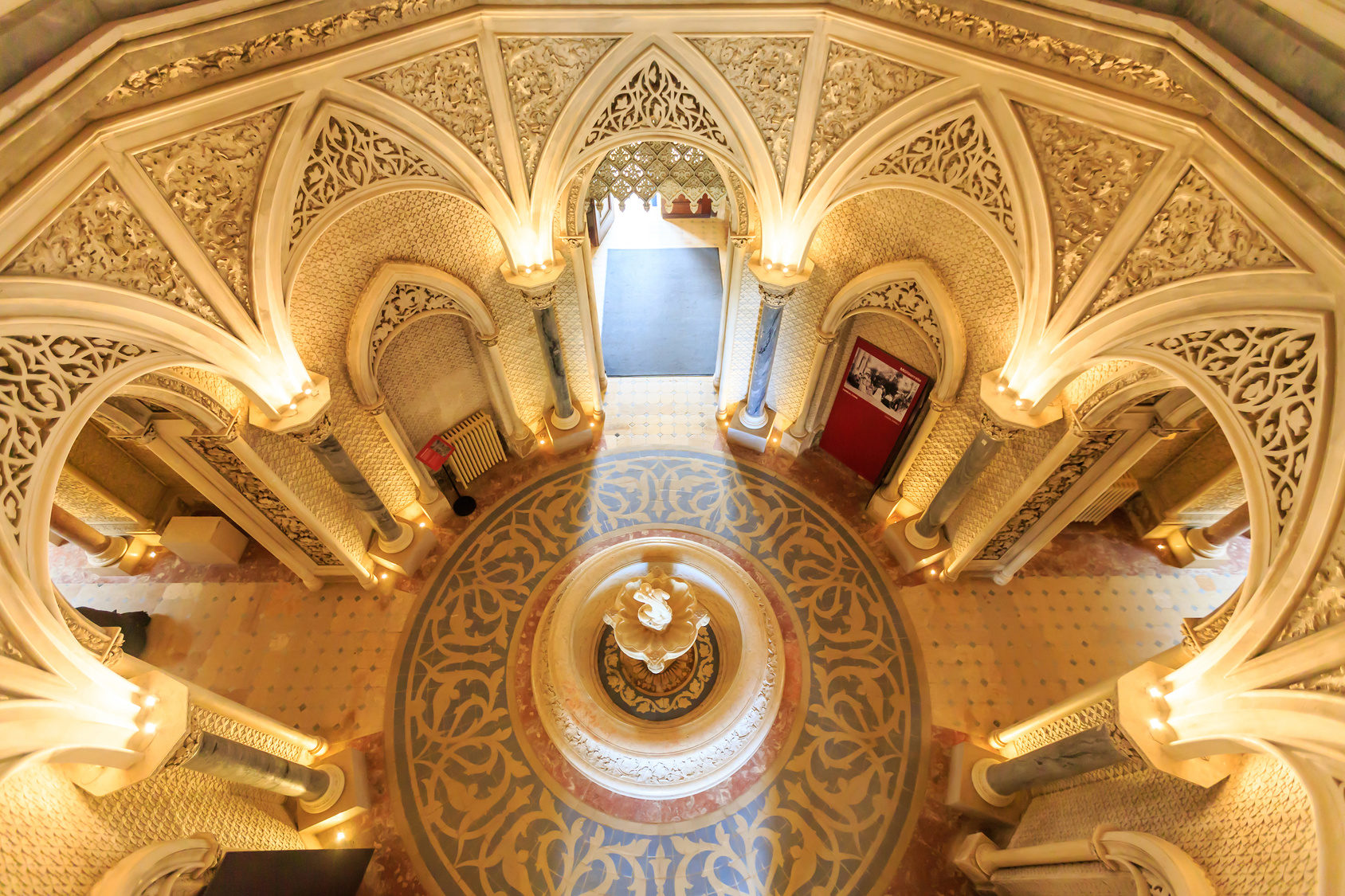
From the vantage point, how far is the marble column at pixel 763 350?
19.3 ft

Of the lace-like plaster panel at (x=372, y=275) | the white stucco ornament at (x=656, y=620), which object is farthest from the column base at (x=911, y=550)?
the lace-like plaster panel at (x=372, y=275)

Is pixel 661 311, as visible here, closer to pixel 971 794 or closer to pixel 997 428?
pixel 997 428

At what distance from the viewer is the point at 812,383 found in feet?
22.6

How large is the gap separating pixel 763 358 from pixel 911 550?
9.09ft

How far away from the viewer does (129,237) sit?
323 cm

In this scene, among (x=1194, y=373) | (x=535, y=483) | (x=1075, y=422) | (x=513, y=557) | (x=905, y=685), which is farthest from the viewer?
(x=535, y=483)

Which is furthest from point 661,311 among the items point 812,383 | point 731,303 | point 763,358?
point 812,383

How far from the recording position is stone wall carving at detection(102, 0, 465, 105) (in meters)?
3.03

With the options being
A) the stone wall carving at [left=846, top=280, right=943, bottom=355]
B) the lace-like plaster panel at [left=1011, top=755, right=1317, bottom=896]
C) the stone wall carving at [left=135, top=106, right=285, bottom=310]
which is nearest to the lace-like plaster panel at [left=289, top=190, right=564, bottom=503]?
the stone wall carving at [left=135, top=106, right=285, bottom=310]

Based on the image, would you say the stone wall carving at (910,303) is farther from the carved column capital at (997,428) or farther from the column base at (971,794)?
the column base at (971,794)

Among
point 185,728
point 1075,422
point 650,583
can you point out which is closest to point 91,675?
point 185,728

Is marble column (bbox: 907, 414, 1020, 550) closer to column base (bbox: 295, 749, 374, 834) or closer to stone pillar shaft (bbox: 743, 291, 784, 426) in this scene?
stone pillar shaft (bbox: 743, 291, 784, 426)

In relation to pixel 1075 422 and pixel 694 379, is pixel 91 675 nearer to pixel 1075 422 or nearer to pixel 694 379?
pixel 1075 422

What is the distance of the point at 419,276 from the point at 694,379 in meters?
4.26
